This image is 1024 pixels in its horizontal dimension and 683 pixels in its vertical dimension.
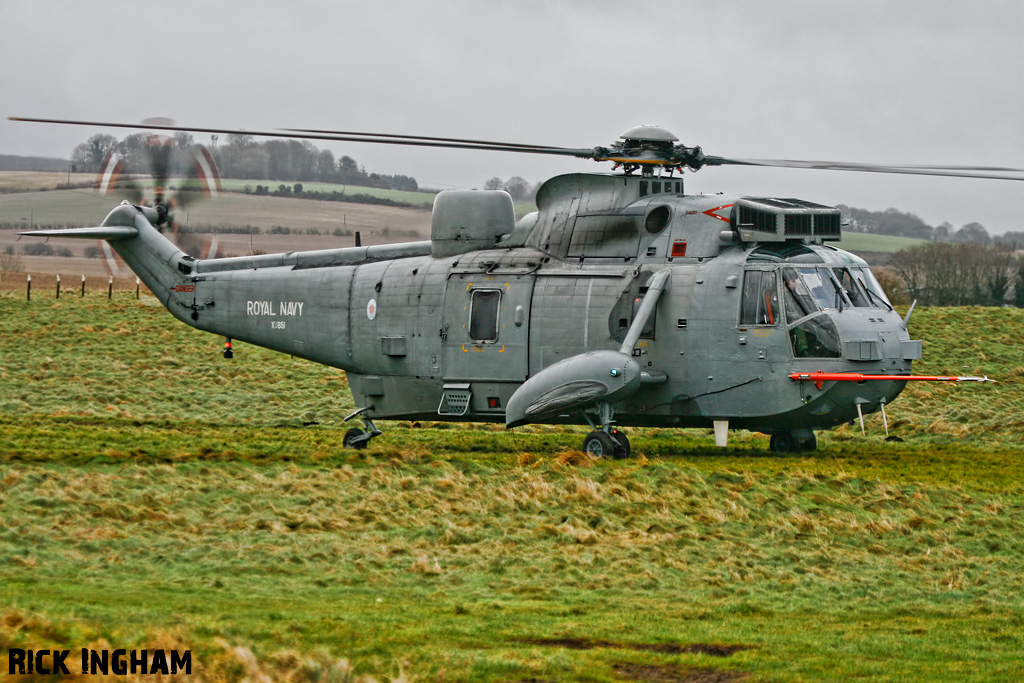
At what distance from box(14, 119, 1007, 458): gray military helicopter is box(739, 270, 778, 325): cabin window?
25 millimetres

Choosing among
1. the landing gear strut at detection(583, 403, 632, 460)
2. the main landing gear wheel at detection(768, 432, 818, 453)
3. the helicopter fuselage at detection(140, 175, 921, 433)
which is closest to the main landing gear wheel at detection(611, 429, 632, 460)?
the landing gear strut at detection(583, 403, 632, 460)

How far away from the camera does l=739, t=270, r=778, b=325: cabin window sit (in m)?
17.6

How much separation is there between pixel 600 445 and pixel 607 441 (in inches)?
6.8

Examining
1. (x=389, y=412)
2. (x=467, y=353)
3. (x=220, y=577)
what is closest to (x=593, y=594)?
(x=220, y=577)

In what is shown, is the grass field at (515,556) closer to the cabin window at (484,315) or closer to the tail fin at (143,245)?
the cabin window at (484,315)

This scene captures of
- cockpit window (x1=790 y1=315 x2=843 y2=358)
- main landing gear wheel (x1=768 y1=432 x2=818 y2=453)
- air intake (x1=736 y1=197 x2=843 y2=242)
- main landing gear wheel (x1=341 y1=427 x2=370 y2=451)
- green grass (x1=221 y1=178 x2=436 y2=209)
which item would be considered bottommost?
main landing gear wheel (x1=341 y1=427 x2=370 y2=451)

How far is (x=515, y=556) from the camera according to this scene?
11.9m

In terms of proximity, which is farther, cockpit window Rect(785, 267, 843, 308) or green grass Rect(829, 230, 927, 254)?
green grass Rect(829, 230, 927, 254)

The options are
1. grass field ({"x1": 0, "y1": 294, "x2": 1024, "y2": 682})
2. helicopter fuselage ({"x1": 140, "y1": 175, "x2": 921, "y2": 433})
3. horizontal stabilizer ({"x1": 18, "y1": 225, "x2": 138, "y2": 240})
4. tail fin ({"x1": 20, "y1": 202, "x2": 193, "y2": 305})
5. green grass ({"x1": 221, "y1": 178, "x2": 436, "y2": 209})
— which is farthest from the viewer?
green grass ({"x1": 221, "y1": 178, "x2": 436, "y2": 209})

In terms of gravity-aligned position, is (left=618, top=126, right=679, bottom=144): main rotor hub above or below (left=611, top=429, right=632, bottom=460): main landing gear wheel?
above

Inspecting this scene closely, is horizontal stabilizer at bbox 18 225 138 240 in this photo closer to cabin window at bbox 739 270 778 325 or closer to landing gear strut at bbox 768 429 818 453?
cabin window at bbox 739 270 778 325

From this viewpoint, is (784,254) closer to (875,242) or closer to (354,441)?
(354,441)

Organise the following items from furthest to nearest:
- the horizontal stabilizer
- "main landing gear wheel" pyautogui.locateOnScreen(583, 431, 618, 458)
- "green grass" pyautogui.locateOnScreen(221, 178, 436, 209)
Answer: "green grass" pyautogui.locateOnScreen(221, 178, 436, 209) < the horizontal stabilizer < "main landing gear wheel" pyautogui.locateOnScreen(583, 431, 618, 458)

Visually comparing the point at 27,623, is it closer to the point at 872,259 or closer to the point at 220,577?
the point at 220,577
